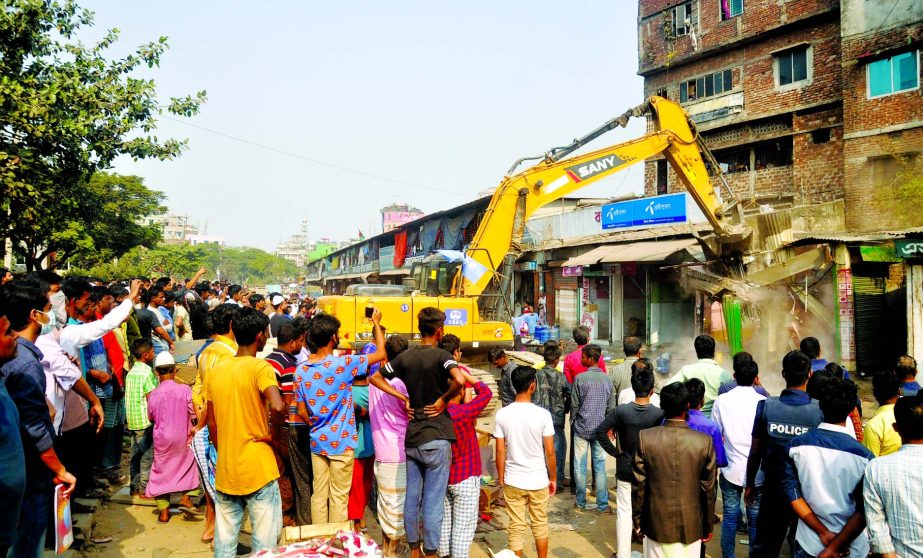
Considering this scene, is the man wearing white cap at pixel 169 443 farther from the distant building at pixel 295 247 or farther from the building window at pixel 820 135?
the distant building at pixel 295 247

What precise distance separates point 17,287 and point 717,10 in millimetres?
26226

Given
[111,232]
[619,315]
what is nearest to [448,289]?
[619,315]

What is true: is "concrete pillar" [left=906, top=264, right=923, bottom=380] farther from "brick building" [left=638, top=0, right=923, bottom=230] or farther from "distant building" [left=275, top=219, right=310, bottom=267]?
"distant building" [left=275, top=219, right=310, bottom=267]

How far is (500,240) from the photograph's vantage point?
1158 cm

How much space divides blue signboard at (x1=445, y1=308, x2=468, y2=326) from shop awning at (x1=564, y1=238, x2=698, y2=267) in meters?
7.73

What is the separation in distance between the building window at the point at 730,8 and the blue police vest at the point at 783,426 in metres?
A: 23.5

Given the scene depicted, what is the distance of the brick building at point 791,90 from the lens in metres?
18.7

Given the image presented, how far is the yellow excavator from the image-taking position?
10.5 meters

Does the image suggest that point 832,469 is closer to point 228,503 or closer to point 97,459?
point 228,503

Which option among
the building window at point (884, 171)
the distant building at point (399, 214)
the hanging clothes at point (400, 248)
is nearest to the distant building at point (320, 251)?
the distant building at point (399, 214)

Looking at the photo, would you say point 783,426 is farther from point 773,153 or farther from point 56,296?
point 773,153

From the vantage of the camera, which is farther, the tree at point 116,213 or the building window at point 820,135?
the tree at point 116,213

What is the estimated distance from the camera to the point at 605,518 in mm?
6199

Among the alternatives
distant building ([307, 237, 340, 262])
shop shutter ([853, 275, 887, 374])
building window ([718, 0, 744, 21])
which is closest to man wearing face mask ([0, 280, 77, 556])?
shop shutter ([853, 275, 887, 374])
